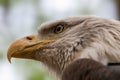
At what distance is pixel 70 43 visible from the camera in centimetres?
638

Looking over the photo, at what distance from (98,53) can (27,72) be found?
6367mm

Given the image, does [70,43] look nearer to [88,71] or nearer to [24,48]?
[24,48]

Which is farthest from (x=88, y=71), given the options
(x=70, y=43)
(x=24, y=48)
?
(x=24, y=48)

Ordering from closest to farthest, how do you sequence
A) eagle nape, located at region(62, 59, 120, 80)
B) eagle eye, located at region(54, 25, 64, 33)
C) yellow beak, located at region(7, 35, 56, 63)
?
eagle nape, located at region(62, 59, 120, 80)
yellow beak, located at region(7, 35, 56, 63)
eagle eye, located at region(54, 25, 64, 33)

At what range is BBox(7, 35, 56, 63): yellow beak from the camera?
6457 millimetres

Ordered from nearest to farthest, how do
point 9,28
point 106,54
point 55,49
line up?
point 106,54 → point 55,49 → point 9,28

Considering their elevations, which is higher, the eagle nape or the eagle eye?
the eagle eye

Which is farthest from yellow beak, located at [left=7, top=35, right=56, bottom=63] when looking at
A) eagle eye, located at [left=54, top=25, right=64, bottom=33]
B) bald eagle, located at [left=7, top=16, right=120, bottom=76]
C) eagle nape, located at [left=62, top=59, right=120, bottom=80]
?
eagle nape, located at [left=62, top=59, right=120, bottom=80]

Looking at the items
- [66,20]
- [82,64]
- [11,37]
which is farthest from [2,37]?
[82,64]

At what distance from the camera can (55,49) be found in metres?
6.43

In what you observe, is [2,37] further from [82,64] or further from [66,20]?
[82,64]

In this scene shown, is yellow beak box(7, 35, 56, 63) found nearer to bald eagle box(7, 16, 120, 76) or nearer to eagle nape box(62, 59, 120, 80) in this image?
bald eagle box(7, 16, 120, 76)

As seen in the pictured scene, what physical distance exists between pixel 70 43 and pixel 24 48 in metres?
0.53

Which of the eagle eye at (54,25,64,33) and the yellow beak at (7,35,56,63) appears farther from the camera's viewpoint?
the eagle eye at (54,25,64,33)
